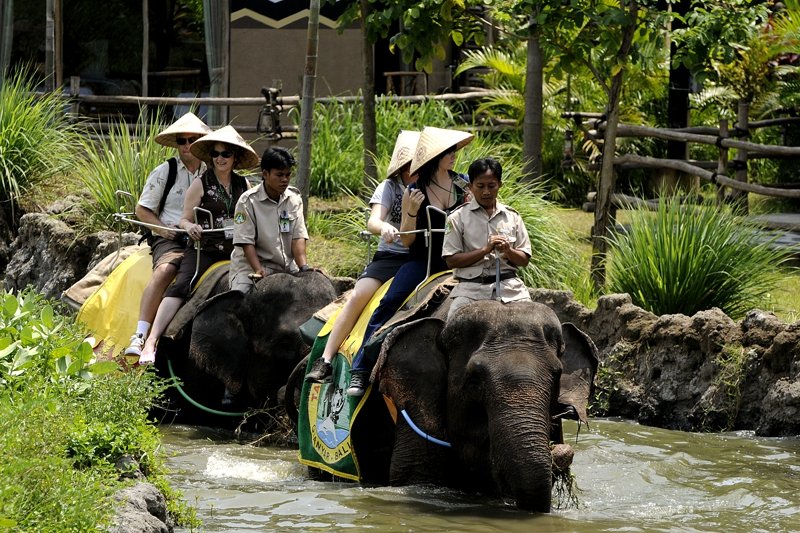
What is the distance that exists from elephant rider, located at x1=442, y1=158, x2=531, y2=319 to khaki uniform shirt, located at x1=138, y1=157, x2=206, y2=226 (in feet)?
12.8

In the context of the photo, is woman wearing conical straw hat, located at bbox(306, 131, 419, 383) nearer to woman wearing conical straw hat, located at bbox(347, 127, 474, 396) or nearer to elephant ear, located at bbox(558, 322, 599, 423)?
woman wearing conical straw hat, located at bbox(347, 127, 474, 396)

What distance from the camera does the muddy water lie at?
A: 7938 mm

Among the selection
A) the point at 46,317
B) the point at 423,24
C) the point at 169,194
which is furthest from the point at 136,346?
the point at 423,24

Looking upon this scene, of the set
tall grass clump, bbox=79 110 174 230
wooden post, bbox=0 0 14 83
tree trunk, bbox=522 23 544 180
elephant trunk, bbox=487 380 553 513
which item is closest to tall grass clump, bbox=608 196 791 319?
tree trunk, bbox=522 23 544 180

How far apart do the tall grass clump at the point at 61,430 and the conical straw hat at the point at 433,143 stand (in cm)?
227

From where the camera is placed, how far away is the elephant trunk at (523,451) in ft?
24.9

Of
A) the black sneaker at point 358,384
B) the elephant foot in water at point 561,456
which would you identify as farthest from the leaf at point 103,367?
the elephant foot in water at point 561,456

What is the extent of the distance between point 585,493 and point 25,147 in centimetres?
1028

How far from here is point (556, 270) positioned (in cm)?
1376

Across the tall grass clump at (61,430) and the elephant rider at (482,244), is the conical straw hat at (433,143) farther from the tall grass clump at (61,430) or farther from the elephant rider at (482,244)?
the tall grass clump at (61,430)

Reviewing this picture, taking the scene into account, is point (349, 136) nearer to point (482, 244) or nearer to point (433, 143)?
point (433, 143)

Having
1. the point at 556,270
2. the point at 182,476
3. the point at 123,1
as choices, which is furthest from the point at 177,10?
the point at 182,476

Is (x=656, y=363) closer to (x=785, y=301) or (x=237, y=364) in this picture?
(x=785, y=301)

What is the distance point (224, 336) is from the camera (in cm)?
1084
